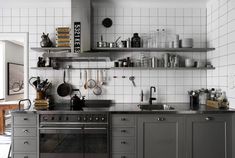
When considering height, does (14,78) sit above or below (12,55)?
below

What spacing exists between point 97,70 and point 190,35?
5.25 ft

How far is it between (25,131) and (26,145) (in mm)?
182

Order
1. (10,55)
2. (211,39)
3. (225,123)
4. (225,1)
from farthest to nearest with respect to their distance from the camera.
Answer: (10,55) < (211,39) < (225,1) < (225,123)

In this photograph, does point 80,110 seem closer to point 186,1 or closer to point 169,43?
point 169,43

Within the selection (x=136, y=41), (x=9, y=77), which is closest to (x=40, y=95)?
(x=136, y=41)

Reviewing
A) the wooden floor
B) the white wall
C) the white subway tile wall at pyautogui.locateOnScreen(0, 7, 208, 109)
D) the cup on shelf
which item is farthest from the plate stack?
the white wall

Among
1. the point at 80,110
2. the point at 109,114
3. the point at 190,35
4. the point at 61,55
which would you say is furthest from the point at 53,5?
the point at 190,35

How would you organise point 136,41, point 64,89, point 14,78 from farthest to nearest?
point 14,78
point 64,89
point 136,41

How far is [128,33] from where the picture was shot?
10.1 feet

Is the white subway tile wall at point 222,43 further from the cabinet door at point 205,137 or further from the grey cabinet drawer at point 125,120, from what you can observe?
the grey cabinet drawer at point 125,120

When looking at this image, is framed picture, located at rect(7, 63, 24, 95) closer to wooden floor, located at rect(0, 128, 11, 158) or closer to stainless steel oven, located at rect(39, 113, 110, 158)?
wooden floor, located at rect(0, 128, 11, 158)

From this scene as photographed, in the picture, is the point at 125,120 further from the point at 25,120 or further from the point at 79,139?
the point at 25,120

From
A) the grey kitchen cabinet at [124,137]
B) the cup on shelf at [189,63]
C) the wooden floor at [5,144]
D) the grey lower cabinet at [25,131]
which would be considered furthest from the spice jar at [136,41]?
the wooden floor at [5,144]

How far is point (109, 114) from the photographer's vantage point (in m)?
2.40
